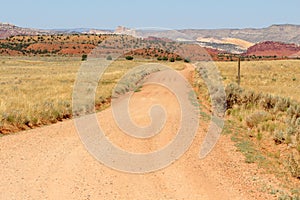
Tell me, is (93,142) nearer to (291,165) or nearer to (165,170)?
(165,170)

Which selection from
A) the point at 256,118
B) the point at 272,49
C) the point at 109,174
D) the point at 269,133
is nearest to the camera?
the point at 109,174

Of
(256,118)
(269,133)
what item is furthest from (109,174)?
(256,118)

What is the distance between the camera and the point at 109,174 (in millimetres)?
8195

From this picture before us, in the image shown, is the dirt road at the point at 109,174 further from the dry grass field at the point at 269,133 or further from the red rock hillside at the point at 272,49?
the red rock hillside at the point at 272,49

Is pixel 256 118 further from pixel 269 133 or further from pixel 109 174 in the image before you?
pixel 109 174

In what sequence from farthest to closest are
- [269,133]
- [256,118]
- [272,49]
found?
[272,49]
[256,118]
[269,133]

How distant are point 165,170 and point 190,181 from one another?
2.54 ft

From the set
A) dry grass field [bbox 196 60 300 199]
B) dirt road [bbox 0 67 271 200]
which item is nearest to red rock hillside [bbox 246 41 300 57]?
dry grass field [bbox 196 60 300 199]

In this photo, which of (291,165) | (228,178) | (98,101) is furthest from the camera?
(98,101)

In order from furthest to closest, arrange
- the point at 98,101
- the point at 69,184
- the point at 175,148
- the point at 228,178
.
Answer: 1. the point at 98,101
2. the point at 175,148
3. the point at 228,178
4. the point at 69,184

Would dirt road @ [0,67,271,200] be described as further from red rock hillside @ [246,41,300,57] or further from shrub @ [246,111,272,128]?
red rock hillside @ [246,41,300,57]

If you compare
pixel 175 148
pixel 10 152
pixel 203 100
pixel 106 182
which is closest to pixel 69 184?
pixel 106 182

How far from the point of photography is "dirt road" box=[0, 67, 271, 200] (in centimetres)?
721

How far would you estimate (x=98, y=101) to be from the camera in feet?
64.7
